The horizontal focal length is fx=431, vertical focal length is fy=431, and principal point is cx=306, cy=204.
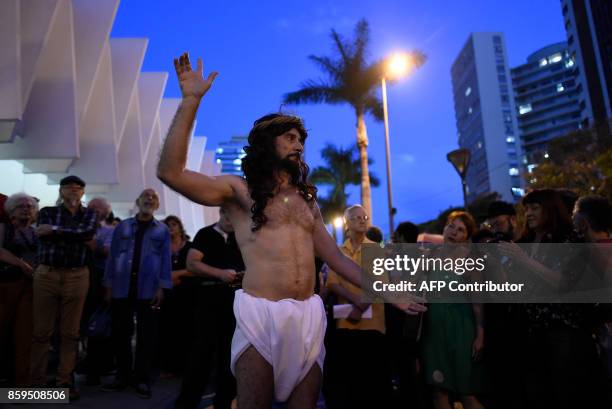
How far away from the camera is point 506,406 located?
12.8 feet

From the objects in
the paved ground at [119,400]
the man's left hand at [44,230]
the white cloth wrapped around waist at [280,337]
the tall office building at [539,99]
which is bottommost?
the paved ground at [119,400]

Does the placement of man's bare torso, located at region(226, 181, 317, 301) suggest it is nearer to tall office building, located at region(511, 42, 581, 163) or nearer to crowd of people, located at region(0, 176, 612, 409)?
crowd of people, located at region(0, 176, 612, 409)

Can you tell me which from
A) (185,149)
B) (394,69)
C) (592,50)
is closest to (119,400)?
(185,149)

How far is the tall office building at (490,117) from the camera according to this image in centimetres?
11125

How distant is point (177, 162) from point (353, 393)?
3.28 meters

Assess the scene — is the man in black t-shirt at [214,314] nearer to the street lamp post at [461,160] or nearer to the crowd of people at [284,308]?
the crowd of people at [284,308]

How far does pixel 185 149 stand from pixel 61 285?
152 inches

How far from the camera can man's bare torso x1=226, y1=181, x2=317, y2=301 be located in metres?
2.23

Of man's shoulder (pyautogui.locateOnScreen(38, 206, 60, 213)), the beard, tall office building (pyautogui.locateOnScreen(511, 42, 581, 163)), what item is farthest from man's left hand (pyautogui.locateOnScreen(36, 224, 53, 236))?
tall office building (pyautogui.locateOnScreen(511, 42, 581, 163))

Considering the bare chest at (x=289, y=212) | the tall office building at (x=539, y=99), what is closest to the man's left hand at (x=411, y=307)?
the bare chest at (x=289, y=212)

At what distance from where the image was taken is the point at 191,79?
2.21 m

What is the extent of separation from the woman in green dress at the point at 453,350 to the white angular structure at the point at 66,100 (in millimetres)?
13352

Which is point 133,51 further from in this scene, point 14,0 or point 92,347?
point 92,347

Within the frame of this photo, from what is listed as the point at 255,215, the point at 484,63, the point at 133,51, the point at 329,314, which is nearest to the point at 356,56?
the point at 133,51
